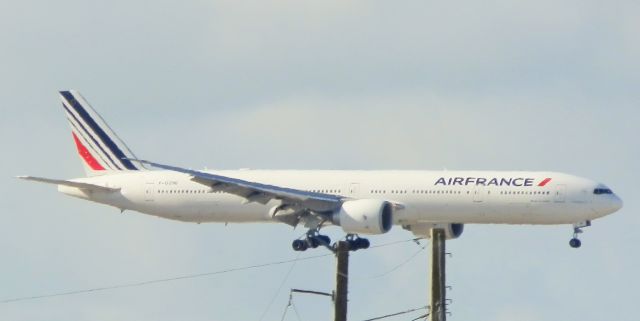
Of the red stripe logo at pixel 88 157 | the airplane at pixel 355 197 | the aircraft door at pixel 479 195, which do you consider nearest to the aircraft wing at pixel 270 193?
the airplane at pixel 355 197

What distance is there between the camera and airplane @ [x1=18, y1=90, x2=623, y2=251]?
325 feet

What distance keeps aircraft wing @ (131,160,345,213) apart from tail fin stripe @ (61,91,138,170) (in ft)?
32.6

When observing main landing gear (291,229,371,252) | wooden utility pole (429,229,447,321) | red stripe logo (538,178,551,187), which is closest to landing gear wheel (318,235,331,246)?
main landing gear (291,229,371,252)

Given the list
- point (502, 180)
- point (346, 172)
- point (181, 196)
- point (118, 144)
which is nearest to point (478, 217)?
point (502, 180)

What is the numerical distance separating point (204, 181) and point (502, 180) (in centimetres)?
1518

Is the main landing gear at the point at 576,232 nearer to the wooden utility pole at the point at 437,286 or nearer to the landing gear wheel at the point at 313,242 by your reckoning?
the landing gear wheel at the point at 313,242

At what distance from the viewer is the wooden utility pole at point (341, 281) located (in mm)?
68750

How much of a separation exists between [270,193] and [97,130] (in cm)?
1752

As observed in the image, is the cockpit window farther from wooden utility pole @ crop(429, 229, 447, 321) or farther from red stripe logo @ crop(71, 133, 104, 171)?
wooden utility pole @ crop(429, 229, 447, 321)

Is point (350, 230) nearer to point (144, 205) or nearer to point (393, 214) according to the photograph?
point (393, 214)

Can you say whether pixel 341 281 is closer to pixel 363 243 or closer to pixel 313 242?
pixel 363 243

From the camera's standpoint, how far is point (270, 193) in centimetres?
10231

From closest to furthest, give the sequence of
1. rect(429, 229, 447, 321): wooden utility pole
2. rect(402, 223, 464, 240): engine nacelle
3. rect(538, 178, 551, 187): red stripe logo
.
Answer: rect(429, 229, 447, 321): wooden utility pole → rect(538, 178, 551, 187): red stripe logo → rect(402, 223, 464, 240): engine nacelle

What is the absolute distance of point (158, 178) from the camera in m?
108
